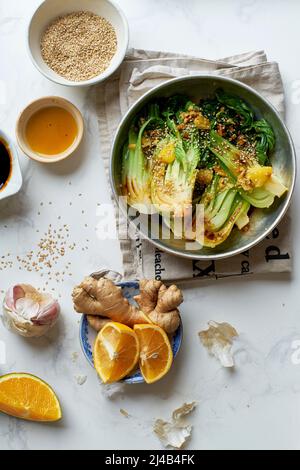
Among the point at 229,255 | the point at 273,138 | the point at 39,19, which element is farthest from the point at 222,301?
the point at 39,19

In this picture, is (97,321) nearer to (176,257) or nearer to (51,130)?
(176,257)

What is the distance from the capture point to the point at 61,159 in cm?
184

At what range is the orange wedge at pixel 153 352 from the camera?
173 centimetres

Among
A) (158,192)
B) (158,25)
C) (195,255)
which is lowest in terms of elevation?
(195,255)

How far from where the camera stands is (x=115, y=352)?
1690 millimetres

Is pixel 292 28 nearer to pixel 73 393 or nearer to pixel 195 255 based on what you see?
pixel 195 255

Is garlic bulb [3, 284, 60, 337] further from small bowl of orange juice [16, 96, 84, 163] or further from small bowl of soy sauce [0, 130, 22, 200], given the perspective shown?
small bowl of orange juice [16, 96, 84, 163]

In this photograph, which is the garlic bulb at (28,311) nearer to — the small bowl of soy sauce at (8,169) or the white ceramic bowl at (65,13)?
the small bowl of soy sauce at (8,169)

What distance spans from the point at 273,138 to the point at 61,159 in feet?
2.25

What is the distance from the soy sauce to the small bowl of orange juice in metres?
0.07

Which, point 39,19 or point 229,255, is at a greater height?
point 39,19

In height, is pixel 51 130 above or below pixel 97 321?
above

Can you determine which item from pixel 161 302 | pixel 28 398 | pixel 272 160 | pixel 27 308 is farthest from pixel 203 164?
pixel 28 398

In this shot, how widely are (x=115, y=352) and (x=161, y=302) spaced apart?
205mm
